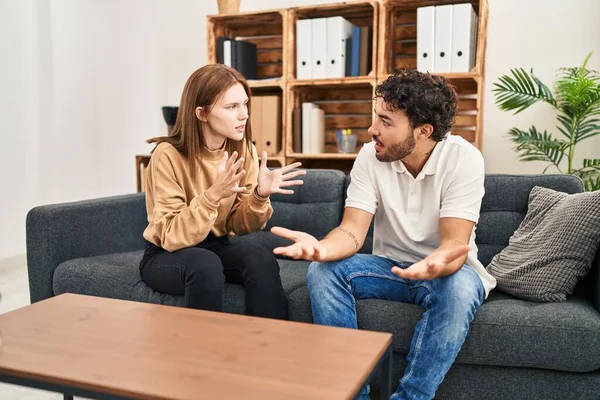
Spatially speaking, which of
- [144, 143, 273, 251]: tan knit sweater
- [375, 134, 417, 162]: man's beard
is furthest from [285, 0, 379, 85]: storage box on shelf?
[375, 134, 417, 162]: man's beard

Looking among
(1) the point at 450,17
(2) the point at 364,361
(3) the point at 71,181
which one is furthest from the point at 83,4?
(2) the point at 364,361

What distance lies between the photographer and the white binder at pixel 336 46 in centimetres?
323

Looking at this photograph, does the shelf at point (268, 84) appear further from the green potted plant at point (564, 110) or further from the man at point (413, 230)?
the man at point (413, 230)

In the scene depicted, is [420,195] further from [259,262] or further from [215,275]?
[215,275]

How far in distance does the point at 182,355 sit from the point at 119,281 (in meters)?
0.95

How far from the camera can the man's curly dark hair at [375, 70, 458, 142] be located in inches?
67.6

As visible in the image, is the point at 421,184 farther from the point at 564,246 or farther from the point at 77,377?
the point at 77,377

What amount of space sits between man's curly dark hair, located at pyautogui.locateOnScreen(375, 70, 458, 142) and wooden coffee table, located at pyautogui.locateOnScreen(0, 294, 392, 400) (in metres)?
0.76

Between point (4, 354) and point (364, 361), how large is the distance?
0.69 meters

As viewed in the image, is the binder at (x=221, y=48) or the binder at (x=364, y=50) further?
the binder at (x=221, y=48)

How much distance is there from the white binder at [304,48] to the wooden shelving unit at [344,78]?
46mm

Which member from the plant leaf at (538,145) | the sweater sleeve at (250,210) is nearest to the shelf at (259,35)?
the plant leaf at (538,145)

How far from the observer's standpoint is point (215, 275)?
5.61 ft

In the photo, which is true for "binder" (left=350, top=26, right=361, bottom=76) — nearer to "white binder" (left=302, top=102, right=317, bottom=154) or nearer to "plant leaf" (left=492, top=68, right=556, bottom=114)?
"white binder" (left=302, top=102, right=317, bottom=154)
